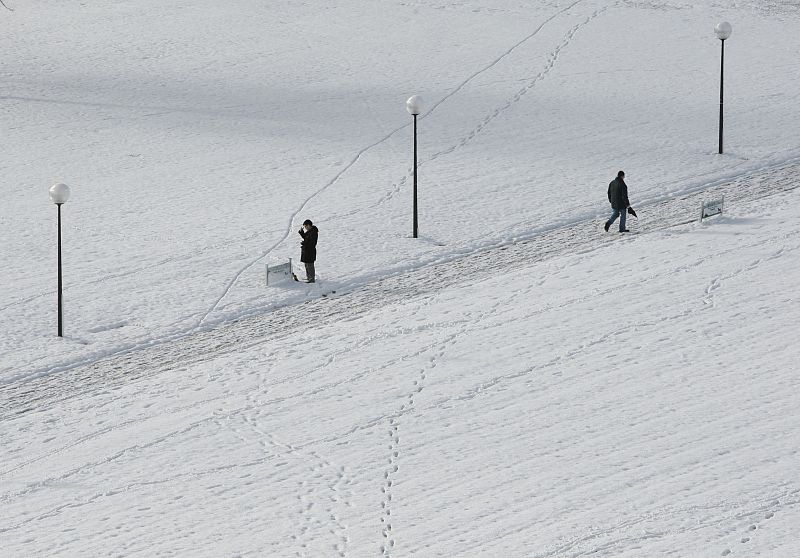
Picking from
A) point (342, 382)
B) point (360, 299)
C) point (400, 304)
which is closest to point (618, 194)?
point (400, 304)

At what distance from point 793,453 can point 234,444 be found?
664cm

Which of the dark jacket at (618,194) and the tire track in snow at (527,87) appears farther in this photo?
the tire track in snow at (527,87)

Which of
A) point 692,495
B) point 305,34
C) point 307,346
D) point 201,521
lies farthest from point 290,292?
point 305,34

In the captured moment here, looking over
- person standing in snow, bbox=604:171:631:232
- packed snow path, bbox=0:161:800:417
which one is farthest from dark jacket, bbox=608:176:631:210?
packed snow path, bbox=0:161:800:417

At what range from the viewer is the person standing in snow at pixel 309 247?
22578mm

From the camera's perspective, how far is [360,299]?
22.1 m

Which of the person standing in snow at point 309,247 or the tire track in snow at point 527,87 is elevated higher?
the tire track in snow at point 527,87

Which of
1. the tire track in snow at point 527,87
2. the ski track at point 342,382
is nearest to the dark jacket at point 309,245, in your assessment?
the ski track at point 342,382

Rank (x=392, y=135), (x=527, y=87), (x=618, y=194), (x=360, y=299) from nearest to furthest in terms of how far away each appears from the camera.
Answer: (x=360, y=299), (x=618, y=194), (x=392, y=135), (x=527, y=87)

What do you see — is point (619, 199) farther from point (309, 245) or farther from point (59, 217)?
point (59, 217)

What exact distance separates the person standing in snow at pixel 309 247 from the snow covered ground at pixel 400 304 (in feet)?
1.17

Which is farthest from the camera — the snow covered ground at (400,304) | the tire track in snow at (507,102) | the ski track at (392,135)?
the tire track in snow at (507,102)

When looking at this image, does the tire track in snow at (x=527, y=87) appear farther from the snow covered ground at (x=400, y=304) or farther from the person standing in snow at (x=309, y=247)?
the person standing in snow at (x=309, y=247)

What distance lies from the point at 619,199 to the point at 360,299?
503cm
